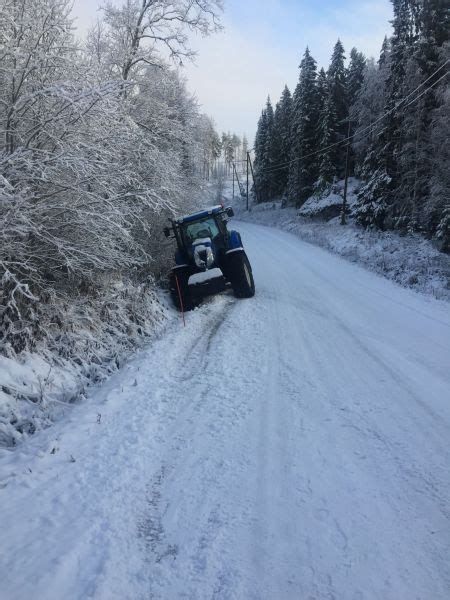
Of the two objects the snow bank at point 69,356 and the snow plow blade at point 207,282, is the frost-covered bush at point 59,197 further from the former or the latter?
the snow plow blade at point 207,282

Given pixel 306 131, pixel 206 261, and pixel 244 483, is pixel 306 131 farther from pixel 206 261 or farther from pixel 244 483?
pixel 244 483

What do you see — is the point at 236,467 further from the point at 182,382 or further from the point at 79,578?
the point at 182,382

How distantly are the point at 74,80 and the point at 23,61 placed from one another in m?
0.76

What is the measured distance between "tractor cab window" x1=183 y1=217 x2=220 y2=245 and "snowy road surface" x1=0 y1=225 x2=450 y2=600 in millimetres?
4622

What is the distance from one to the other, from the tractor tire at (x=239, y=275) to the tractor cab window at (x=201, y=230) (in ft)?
3.27

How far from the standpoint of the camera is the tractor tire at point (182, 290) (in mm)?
9719

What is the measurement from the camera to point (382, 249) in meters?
18.1

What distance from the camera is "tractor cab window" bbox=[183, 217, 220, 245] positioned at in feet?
33.8

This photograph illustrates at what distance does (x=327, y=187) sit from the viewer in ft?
119

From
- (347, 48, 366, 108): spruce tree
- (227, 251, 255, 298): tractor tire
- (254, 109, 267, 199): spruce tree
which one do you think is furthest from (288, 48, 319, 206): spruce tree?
(227, 251, 255, 298): tractor tire

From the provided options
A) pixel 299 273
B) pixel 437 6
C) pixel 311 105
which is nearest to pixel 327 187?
pixel 311 105

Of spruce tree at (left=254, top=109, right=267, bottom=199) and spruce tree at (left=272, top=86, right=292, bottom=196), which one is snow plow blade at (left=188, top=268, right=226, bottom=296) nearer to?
spruce tree at (left=272, top=86, right=292, bottom=196)

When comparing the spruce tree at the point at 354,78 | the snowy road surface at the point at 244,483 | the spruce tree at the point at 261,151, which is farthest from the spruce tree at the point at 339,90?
the snowy road surface at the point at 244,483

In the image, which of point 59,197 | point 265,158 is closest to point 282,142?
point 265,158
